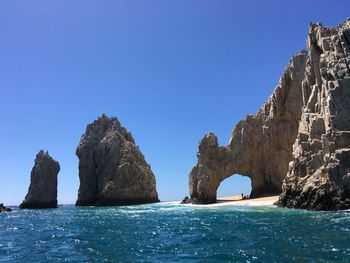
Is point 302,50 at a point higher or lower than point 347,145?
higher

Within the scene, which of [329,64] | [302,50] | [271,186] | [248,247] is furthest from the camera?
[271,186]

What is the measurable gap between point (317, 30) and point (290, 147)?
26.8m

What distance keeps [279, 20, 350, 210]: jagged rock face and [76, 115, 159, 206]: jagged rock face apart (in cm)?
5461

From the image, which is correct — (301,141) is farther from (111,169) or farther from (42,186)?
(42,186)

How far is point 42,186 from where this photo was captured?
365 ft

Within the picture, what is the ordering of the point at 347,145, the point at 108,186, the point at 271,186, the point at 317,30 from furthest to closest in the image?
1. the point at 108,186
2. the point at 271,186
3. the point at 317,30
4. the point at 347,145

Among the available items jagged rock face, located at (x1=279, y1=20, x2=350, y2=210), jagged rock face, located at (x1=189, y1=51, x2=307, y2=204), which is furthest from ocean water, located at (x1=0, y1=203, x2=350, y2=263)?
jagged rock face, located at (x1=189, y1=51, x2=307, y2=204)

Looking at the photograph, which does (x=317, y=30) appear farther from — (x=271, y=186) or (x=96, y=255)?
(x=96, y=255)

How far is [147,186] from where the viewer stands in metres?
103

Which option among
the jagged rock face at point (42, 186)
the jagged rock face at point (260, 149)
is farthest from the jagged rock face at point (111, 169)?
the jagged rock face at point (260, 149)

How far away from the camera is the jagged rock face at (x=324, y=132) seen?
41688mm

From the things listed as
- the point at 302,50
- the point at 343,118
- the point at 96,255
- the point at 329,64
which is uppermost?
the point at 302,50

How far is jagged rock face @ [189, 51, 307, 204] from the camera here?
74.7 metres

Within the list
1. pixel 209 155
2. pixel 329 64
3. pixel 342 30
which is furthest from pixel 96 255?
pixel 209 155
